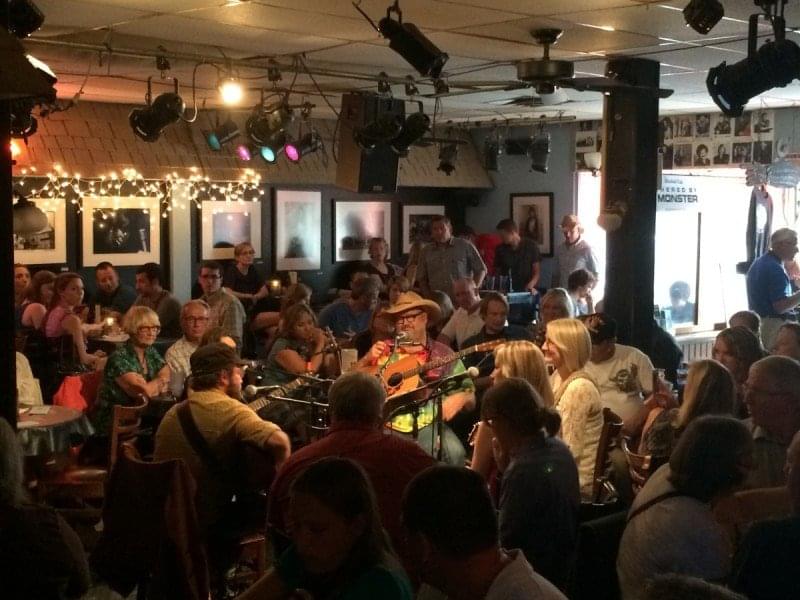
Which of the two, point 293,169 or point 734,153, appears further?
point 293,169

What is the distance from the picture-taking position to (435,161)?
42.1 ft

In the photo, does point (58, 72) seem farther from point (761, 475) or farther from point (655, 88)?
point (761, 475)

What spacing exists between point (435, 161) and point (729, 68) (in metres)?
7.42

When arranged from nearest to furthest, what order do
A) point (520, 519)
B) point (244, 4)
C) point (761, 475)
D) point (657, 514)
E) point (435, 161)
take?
1. point (657, 514)
2. point (520, 519)
3. point (761, 475)
4. point (244, 4)
5. point (435, 161)

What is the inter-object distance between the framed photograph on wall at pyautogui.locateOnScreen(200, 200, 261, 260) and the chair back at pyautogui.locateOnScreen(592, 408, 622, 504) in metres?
7.24

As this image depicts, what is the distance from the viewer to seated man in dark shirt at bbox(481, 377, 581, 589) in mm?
3303

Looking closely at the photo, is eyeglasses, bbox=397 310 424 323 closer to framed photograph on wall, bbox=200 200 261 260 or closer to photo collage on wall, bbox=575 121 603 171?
framed photograph on wall, bbox=200 200 261 260

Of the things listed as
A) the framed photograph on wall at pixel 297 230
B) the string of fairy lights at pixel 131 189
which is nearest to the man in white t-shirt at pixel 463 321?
the string of fairy lights at pixel 131 189

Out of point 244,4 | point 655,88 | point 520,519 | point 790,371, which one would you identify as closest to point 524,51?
point 655,88

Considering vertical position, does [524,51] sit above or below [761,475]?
above

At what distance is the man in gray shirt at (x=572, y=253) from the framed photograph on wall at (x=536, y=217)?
4.03 feet

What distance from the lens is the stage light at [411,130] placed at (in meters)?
7.78

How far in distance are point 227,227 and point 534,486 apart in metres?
8.25

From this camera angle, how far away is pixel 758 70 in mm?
5316
